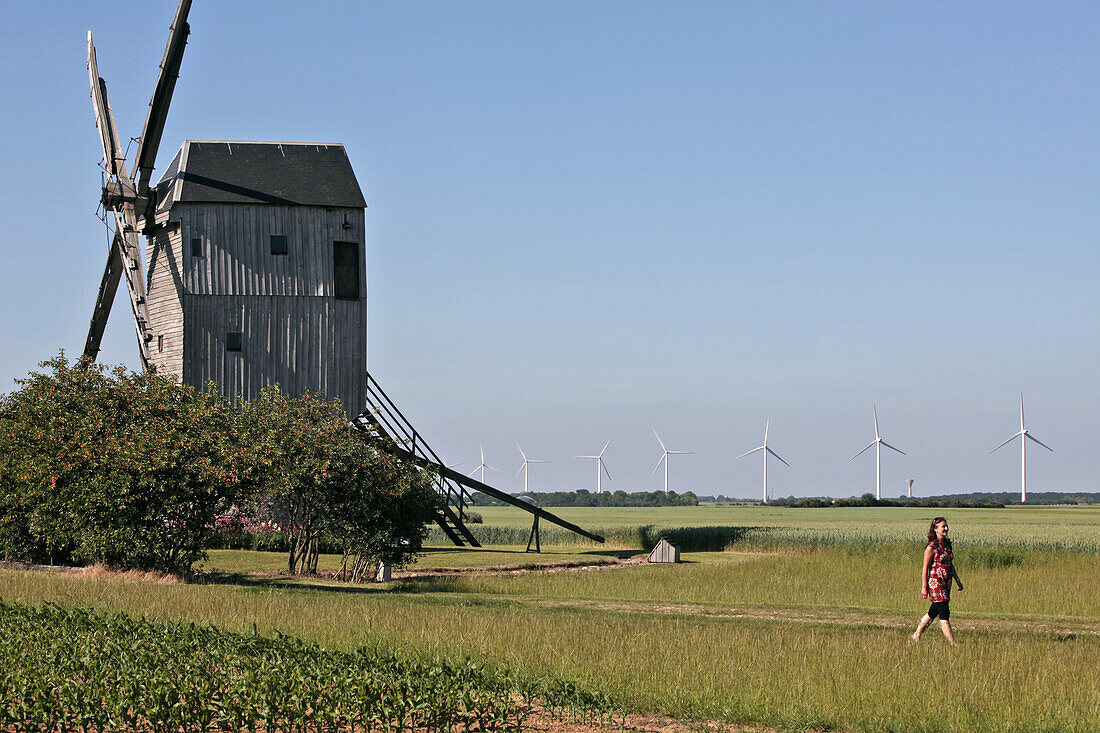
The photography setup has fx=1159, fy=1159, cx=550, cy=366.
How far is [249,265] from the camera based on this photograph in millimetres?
47094

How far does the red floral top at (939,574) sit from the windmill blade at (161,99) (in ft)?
129

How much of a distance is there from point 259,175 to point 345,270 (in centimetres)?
→ 527

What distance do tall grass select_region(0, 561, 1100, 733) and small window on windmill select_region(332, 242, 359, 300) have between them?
1031 inches

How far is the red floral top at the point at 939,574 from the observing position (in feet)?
63.7

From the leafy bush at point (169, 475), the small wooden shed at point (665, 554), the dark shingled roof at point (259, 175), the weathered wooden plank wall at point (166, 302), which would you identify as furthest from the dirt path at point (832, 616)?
the dark shingled roof at point (259, 175)

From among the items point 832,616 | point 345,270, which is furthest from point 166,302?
point 832,616

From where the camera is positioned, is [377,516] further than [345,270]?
No

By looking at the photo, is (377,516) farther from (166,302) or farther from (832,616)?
(166,302)

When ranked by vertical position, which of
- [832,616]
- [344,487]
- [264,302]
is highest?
[264,302]

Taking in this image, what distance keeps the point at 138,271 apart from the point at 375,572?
66.5 ft

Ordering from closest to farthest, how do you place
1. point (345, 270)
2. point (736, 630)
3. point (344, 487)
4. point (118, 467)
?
point (736, 630) → point (118, 467) → point (344, 487) → point (345, 270)

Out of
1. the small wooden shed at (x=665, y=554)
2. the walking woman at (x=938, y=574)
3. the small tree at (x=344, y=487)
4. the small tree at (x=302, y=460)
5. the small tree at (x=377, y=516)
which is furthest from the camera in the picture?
the small wooden shed at (x=665, y=554)

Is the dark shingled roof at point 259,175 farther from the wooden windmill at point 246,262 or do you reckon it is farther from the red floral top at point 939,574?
the red floral top at point 939,574

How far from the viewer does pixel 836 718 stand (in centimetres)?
1259
